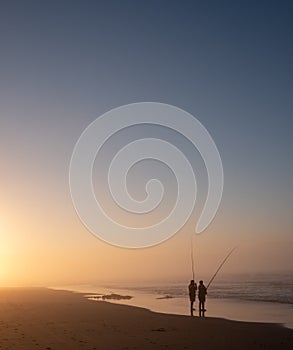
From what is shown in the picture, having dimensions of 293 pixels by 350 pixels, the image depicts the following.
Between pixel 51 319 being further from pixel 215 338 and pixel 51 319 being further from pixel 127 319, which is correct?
pixel 215 338

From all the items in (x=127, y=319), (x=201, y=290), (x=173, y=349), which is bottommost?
(x=173, y=349)

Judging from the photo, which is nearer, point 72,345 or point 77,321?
point 72,345

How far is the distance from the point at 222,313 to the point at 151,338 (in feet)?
47.5

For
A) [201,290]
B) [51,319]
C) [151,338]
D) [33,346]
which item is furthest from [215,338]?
[51,319]

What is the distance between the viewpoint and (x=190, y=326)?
21141 millimetres

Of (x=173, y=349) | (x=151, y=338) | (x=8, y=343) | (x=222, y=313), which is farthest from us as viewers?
(x=222, y=313)

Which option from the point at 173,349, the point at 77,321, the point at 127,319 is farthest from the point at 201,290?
the point at 173,349

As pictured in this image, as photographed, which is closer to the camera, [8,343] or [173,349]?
[173,349]

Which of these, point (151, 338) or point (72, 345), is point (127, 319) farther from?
point (72, 345)

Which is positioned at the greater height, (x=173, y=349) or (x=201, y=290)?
(x=201, y=290)

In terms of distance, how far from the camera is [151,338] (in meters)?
17.6

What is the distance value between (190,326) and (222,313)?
34.3 feet

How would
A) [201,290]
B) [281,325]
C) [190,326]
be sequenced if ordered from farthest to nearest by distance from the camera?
[201,290]
[281,325]
[190,326]

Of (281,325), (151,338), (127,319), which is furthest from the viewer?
(127,319)
